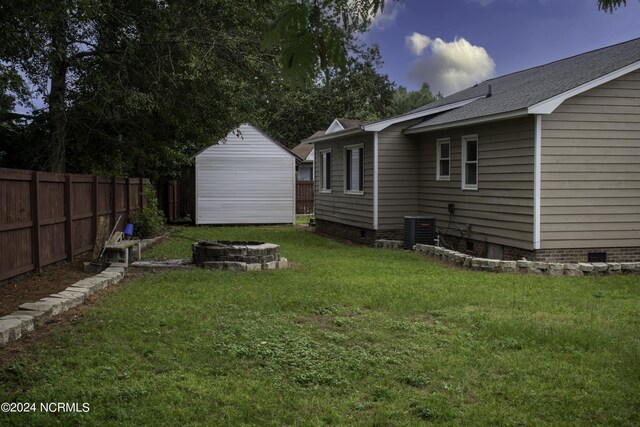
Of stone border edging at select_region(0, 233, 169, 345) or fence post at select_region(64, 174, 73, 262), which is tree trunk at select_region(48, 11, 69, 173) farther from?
stone border edging at select_region(0, 233, 169, 345)

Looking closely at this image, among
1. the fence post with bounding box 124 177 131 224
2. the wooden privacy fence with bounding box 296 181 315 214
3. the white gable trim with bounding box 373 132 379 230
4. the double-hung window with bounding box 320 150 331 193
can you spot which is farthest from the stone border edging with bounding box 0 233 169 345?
the wooden privacy fence with bounding box 296 181 315 214

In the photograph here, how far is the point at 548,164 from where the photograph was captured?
12078 mm

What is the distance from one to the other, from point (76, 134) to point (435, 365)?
12.7 meters

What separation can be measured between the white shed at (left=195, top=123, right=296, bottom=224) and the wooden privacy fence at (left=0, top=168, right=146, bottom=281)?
9.96m

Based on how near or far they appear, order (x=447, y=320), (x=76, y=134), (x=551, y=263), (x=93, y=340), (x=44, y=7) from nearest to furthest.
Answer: (x=93, y=340) < (x=447, y=320) < (x=44, y=7) < (x=551, y=263) < (x=76, y=134)

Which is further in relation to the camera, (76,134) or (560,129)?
(76,134)

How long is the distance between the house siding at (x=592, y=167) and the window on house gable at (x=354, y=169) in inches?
275

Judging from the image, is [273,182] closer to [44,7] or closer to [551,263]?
[551,263]

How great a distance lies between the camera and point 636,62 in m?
12.0

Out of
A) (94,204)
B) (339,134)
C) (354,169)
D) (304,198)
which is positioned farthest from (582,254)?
(304,198)

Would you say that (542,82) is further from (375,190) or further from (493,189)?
(375,190)

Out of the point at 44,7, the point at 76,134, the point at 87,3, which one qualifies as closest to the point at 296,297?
the point at 87,3

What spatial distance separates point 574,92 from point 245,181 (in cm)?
1564

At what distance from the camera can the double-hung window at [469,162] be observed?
47.9 ft
